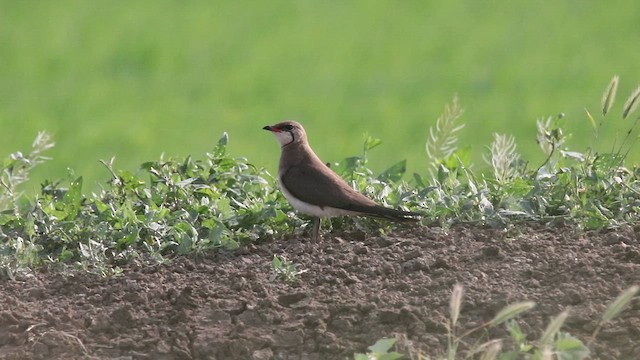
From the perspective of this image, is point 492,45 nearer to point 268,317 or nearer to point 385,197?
point 385,197

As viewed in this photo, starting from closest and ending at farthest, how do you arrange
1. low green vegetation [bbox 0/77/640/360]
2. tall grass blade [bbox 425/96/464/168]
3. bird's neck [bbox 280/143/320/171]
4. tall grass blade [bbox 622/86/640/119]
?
tall grass blade [bbox 622/86/640/119] → low green vegetation [bbox 0/77/640/360] → bird's neck [bbox 280/143/320/171] → tall grass blade [bbox 425/96/464/168]

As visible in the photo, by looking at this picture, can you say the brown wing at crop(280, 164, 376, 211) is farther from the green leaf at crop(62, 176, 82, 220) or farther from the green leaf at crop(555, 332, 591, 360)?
the green leaf at crop(555, 332, 591, 360)

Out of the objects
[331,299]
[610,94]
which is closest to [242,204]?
[331,299]

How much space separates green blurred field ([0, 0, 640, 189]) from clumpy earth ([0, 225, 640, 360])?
6615 mm

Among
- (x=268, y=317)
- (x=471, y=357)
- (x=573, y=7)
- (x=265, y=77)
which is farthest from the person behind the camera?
(x=573, y=7)

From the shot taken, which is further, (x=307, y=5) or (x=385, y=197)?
(x=307, y=5)

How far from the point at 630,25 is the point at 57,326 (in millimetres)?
13048

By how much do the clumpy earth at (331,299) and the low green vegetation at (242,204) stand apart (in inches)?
5.1

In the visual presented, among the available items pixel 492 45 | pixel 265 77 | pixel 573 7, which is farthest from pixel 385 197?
pixel 573 7

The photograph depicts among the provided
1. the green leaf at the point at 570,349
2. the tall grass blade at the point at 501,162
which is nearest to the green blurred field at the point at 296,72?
A: the tall grass blade at the point at 501,162

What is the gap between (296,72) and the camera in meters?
16.0

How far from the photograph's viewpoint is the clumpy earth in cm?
515

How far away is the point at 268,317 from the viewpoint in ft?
17.5

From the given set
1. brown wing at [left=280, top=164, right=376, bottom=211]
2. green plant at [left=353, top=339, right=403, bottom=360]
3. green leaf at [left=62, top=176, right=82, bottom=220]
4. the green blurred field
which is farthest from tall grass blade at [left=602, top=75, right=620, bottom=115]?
the green blurred field
